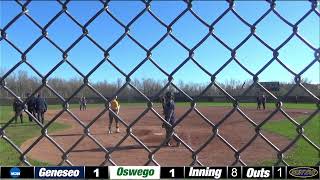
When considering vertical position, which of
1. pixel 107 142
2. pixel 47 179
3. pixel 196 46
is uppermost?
pixel 196 46

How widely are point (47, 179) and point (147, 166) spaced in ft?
1.91

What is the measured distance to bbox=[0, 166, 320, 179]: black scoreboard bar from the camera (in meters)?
2.41

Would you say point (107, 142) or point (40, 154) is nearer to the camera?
point (40, 154)

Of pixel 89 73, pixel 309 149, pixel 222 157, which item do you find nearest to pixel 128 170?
pixel 89 73

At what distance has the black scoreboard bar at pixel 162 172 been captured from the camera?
2412 mm

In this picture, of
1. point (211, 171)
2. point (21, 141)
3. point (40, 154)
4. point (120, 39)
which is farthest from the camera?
point (21, 141)

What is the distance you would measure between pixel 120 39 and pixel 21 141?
12.9 m

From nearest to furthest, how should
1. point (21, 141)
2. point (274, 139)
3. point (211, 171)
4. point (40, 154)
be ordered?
point (211, 171)
point (40, 154)
point (21, 141)
point (274, 139)

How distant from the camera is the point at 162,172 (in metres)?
2.44

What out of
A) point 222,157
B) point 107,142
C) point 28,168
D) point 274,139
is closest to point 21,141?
point 107,142

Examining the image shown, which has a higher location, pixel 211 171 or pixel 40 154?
pixel 211 171

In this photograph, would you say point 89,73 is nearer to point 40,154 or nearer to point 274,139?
point 40,154

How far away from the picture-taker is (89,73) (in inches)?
→ 90.1

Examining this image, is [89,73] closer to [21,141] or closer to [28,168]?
[28,168]
